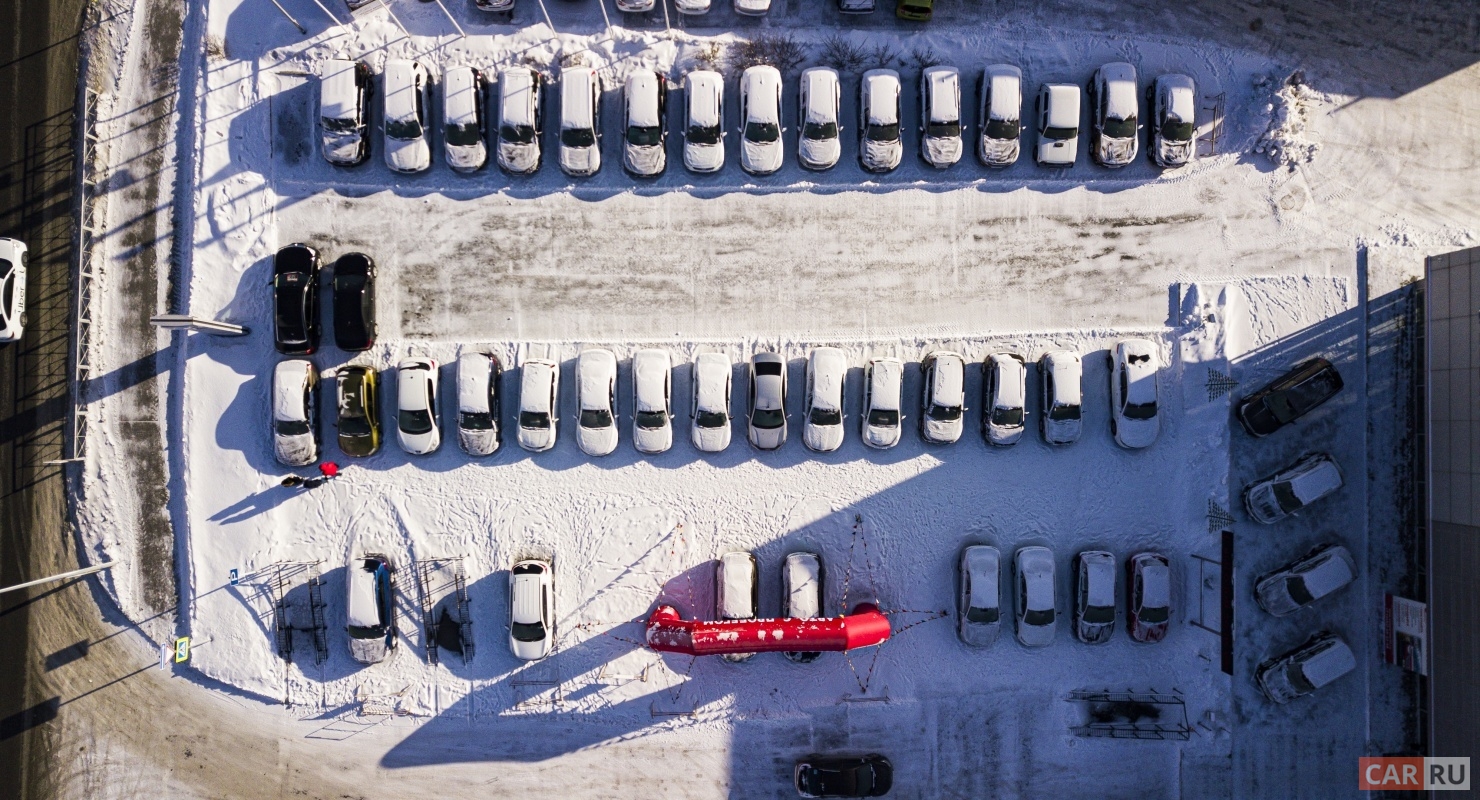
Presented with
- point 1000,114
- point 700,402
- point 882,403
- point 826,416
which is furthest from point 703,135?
point 882,403

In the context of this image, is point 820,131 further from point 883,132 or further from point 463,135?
point 463,135

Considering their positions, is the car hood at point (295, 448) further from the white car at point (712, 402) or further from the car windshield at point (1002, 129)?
the car windshield at point (1002, 129)

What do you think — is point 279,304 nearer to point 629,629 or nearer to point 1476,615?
point 629,629

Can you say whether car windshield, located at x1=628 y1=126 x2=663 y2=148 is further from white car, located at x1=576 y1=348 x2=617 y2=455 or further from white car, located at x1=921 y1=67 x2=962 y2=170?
white car, located at x1=921 y1=67 x2=962 y2=170

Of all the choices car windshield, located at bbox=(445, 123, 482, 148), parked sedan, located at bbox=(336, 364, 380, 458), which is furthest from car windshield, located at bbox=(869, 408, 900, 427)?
parked sedan, located at bbox=(336, 364, 380, 458)

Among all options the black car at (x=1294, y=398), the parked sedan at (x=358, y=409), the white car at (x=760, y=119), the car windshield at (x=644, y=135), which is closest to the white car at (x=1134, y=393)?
the black car at (x=1294, y=398)
